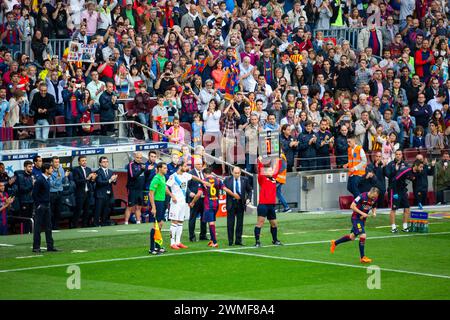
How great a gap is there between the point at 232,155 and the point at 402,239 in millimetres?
7542

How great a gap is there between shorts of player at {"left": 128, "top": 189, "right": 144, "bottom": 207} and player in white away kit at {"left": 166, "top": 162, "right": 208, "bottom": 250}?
4.99 metres

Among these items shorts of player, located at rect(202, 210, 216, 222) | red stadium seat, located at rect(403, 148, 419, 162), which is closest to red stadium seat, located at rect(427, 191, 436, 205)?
red stadium seat, located at rect(403, 148, 419, 162)

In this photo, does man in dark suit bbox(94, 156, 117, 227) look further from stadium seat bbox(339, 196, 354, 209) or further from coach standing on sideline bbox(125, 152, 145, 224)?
stadium seat bbox(339, 196, 354, 209)

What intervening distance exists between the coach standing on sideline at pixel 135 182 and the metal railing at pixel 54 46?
15.7 ft

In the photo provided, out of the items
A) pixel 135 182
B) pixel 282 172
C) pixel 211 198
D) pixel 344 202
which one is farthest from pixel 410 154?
pixel 211 198

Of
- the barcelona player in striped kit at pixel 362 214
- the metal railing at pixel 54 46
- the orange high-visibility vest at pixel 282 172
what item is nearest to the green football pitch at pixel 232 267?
the barcelona player in striped kit at pixel 362 214

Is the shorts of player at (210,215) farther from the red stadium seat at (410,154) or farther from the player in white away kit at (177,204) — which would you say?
the red stadium seat at (410,154)

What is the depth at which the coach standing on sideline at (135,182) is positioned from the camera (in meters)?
31.2

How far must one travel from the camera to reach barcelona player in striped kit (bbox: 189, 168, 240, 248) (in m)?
26.3

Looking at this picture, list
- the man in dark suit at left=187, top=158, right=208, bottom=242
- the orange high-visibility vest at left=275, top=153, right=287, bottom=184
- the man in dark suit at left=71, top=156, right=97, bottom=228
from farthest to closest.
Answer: the orange high-visibility vest at left=275, top=153, right=287, bottom=184, the man in dark suit at left=71, top=156, right=97, bottom=228, the man in dark suit at left=187, top=158, right=208, bottom=242

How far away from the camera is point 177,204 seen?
2584 centimetres

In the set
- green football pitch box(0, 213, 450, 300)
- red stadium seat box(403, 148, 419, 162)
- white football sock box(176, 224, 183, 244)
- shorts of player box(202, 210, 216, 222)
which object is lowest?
green football pitch box(0, 213, 450, 300)

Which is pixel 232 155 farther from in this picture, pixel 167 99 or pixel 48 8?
pixel 48 8
